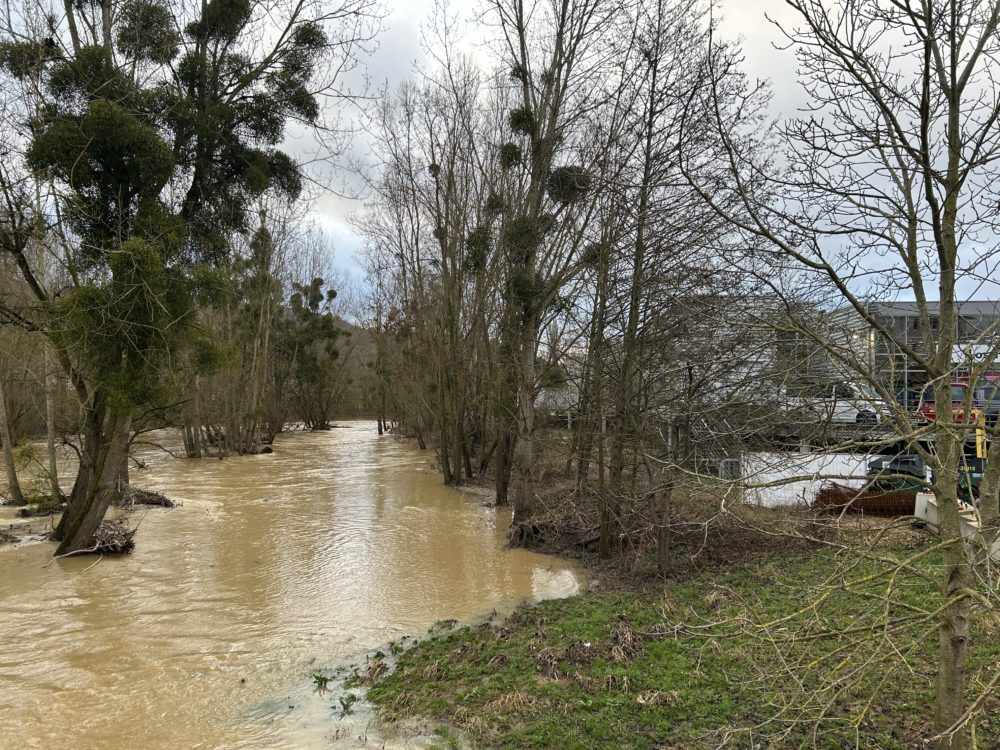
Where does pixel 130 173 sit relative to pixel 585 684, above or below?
above

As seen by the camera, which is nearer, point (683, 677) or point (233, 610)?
point (683, 677)

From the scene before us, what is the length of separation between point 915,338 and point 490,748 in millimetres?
3826

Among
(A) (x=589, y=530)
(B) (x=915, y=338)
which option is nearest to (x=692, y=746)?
(B) (x=915, y=338)

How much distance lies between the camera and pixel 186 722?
15.6ft

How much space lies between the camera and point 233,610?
738 cm

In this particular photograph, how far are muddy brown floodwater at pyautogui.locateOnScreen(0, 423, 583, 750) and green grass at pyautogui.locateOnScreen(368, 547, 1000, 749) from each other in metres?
0.82

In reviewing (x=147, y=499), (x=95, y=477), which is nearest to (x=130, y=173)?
(x=95, y=477)

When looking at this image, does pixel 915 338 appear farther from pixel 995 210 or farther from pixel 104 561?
pixel 104 561

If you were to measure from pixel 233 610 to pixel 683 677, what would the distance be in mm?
5262

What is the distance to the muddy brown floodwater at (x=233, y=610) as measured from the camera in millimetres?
4770

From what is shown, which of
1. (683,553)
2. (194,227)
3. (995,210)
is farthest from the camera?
(194,227)

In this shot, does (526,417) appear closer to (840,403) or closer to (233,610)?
(233,610)

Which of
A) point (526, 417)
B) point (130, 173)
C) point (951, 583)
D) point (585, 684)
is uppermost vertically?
point (130, 173)

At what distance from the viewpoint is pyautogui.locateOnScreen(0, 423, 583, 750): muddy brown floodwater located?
4.77 m
